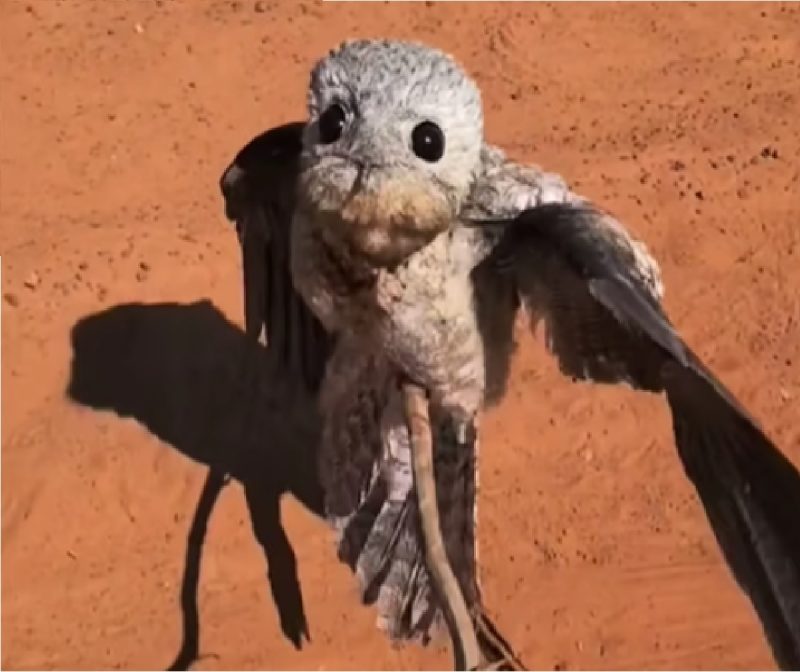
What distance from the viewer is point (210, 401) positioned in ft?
15.6

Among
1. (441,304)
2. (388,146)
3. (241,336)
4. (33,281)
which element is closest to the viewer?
(388,146)

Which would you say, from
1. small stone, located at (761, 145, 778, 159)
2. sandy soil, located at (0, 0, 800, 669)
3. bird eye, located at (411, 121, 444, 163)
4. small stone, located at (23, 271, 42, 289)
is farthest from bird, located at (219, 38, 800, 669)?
small stone, located at (761, 145, 778, 159)

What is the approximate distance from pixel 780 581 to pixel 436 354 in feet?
2.76

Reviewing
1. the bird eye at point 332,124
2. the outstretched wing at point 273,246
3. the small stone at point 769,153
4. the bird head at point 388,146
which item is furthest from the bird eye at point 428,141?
the small stone at point 769,153

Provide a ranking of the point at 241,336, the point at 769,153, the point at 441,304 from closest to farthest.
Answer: the point at 441,304
the point at 241,336
the point at 769,153

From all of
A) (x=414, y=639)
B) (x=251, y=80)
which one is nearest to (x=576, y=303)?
(x=414, y=639)

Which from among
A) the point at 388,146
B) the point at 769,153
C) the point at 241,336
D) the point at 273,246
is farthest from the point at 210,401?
the point at 769,153

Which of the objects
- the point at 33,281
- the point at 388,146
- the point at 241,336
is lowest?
the point at 388,146

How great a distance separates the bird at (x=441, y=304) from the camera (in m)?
3.06

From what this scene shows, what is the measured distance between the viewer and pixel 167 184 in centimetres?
535

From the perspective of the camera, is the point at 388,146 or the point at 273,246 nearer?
the point at 388,146

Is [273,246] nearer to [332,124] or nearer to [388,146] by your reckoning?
[332,124]

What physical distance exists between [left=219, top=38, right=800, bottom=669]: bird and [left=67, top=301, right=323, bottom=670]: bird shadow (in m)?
0.48

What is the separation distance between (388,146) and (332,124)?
0.16 metres
